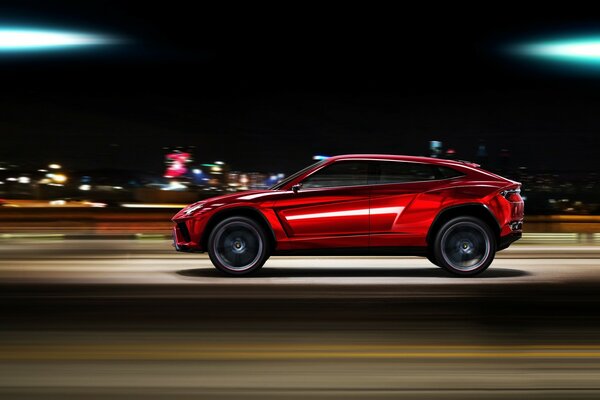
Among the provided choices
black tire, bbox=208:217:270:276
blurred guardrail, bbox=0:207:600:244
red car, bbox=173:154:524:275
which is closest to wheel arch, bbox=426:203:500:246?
red car, bbox=173:154:524:275

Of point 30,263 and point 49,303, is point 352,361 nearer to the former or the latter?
point 49,303

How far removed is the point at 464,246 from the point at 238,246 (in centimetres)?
289

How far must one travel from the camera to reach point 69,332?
22.5 ft

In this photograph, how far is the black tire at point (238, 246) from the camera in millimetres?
11086

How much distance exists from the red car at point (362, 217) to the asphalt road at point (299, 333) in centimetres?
37

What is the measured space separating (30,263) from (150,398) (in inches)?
366

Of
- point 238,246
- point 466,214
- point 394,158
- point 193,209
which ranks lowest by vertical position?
point 238,246

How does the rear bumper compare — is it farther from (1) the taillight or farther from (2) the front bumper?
(2) the front bumper

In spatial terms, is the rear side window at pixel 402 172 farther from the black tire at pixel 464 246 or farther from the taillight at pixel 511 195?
the taillight at pixel 511 195

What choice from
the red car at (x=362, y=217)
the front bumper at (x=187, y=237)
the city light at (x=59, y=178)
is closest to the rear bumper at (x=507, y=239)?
the red car at (x=362, y=217)

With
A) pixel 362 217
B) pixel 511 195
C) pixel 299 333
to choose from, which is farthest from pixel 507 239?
pixel 299 333

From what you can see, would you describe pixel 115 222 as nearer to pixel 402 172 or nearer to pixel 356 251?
pixel 356 251

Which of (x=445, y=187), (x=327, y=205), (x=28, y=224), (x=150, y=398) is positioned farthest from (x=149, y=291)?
(x=28, y=224)

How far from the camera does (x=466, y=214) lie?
11297mm
